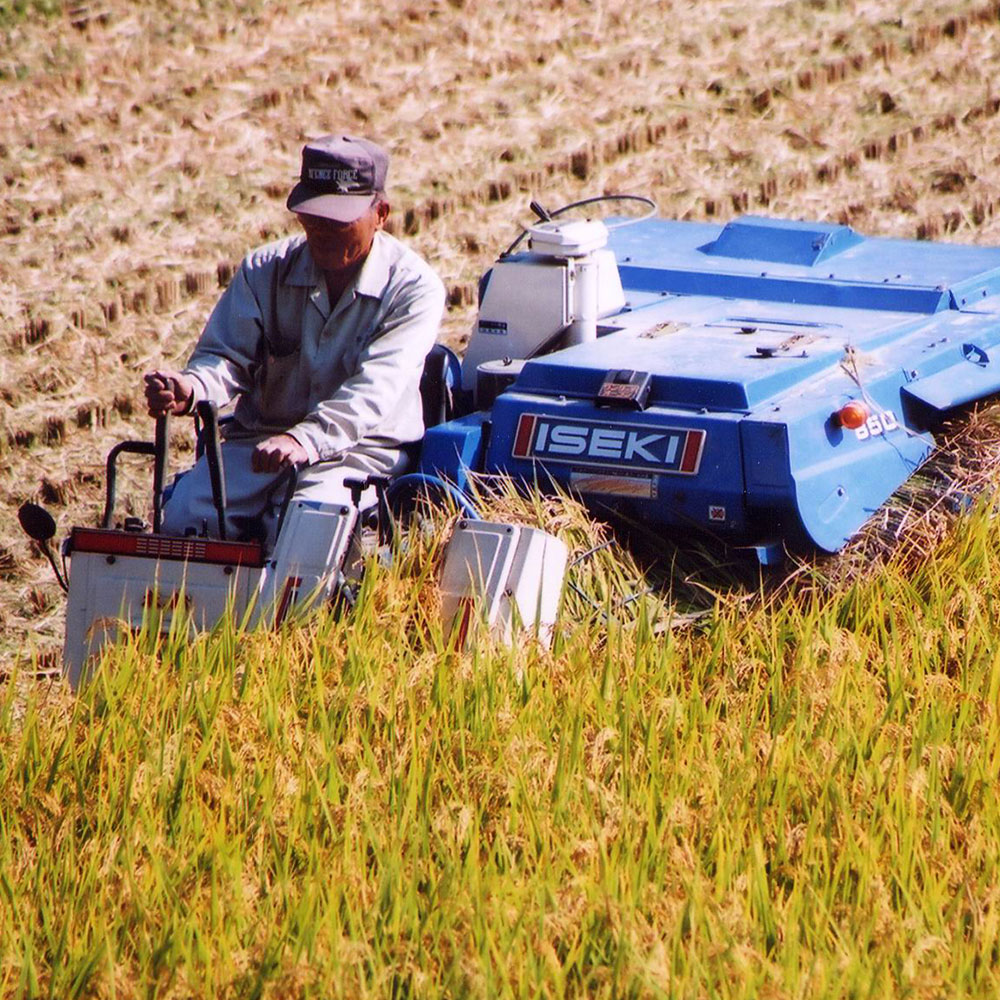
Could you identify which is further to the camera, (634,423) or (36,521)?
(634,423)

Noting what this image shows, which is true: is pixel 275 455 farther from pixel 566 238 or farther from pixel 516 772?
pixel 566 238

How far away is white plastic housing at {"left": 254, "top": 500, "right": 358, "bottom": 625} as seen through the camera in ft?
13.9

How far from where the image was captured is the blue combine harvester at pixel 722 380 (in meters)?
4.48

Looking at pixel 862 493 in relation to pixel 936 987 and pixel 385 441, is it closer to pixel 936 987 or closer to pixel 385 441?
pixel 385 441

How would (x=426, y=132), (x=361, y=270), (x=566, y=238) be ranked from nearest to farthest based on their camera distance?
(x=361, y=270) < (x=566, y=238) < (x=426, y=132)

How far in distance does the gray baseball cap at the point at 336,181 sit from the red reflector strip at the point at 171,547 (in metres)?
0.90

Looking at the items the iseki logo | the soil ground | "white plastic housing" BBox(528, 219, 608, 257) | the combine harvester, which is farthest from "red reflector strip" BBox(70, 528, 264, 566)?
the soil ground

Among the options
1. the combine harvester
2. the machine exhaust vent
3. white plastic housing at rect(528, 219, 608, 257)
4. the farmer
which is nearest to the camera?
the combine harvester

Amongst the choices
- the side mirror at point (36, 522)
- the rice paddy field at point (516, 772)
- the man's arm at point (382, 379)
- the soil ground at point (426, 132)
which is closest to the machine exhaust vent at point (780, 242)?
the rice paddy field at point (516, 772)

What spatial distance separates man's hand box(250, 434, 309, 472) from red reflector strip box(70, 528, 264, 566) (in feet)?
0.59

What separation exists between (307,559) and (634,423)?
0.88m

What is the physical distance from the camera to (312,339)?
4816 millimetres

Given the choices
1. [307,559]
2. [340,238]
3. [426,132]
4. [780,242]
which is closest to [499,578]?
[307,559]

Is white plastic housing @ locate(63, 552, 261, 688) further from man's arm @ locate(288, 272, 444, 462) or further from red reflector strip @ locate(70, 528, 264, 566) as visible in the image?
man's arm @ locate(288, 272, 444, 462)
